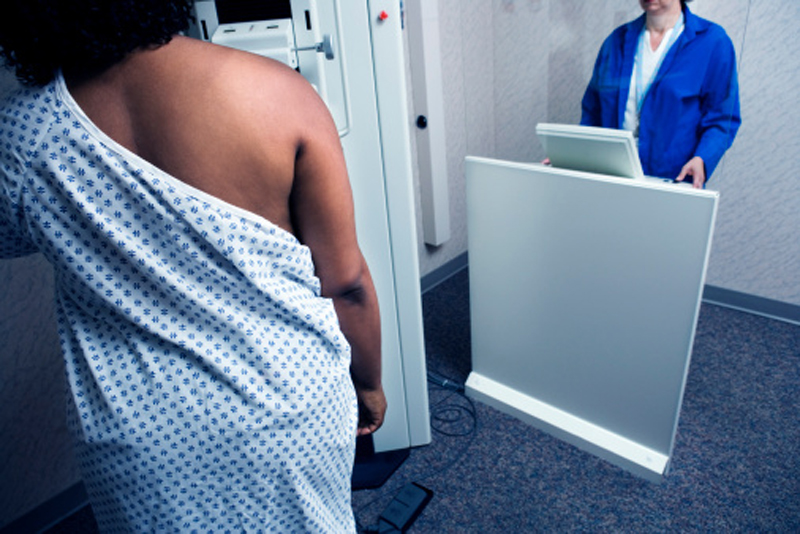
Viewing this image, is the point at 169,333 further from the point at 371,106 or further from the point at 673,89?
the point at 673,89

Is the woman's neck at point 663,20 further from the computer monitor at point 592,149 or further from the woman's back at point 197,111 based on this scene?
the woman's back at point 197,111

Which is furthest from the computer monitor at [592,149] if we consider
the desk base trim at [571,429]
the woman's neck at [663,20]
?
the desk base trim at [571,429]

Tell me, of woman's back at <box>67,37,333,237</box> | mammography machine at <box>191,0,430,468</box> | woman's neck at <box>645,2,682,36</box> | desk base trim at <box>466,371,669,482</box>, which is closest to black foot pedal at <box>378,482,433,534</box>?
mammography machine at <box>191,0,430,468</box>

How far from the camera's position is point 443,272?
282cm

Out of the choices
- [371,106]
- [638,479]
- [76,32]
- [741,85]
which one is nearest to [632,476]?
[638,479]

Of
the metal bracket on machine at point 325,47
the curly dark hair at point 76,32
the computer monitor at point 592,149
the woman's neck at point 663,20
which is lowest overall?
the computer monitor at point 592,149

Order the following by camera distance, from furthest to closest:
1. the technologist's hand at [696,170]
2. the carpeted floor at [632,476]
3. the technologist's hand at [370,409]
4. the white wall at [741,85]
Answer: the white wall at [741,85] → the technologist's hand at [696,170] → the carpeted floor at [632,476] → the technologist's hand at [370,409]

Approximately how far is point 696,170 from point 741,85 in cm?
65

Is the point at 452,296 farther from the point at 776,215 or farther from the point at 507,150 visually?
the point at 776,215

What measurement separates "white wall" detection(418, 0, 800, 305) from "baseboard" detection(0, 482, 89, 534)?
1.55 metres

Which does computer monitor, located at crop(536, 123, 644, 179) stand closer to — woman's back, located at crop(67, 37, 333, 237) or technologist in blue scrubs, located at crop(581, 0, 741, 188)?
technologist in blue scrubs, located at crop(581, 0, 741, 188)

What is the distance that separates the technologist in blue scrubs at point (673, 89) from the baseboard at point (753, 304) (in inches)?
35.2

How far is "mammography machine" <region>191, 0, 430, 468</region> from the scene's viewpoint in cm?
113

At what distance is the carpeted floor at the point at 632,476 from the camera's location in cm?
145
